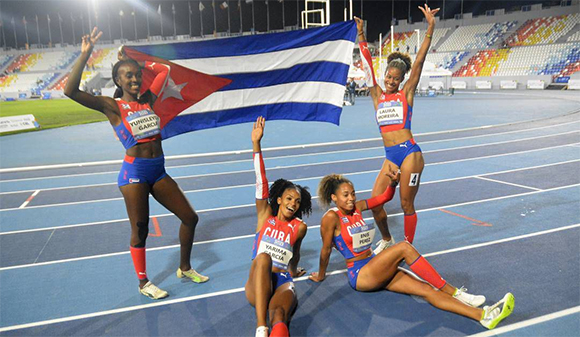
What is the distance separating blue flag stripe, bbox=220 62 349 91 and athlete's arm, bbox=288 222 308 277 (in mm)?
1839

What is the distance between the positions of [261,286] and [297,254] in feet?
2.49

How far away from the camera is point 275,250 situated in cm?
358

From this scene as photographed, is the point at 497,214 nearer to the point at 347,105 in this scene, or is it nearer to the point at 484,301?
the point at 484,301

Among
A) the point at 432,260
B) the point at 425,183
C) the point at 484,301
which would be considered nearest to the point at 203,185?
the point at 425,183

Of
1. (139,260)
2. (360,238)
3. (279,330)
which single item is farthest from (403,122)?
(139,260)

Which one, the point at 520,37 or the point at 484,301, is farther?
the point at 520,37

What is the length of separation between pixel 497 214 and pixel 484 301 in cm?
279

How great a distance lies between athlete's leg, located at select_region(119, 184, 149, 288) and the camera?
3.77m

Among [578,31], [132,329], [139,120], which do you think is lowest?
[132,329]

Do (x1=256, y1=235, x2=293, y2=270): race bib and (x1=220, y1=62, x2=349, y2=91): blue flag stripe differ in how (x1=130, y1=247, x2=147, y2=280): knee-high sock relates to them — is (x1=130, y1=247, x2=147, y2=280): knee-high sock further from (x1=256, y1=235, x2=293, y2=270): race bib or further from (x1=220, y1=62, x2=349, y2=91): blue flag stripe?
(x1=220, y1=62, x2=349, y2=91): blue flag stripe

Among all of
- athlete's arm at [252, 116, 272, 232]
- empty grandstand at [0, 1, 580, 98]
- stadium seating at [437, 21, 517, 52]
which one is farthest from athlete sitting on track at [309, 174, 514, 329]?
stadium seating at [437, 21, 517, 52]

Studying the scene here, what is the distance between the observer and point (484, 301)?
11.4 feet

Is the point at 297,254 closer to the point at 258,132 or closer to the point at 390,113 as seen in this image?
the point at 258,132

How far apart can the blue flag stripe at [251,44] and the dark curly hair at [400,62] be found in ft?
1.69
